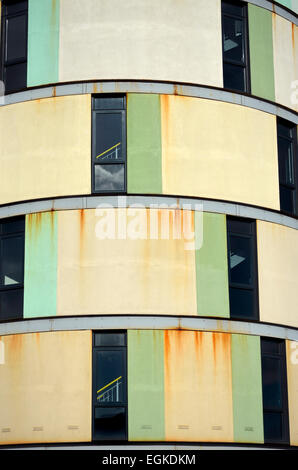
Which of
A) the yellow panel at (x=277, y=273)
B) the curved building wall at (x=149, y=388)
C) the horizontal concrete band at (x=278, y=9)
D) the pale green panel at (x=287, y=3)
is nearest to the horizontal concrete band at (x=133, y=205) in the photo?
the yellow panel at (x=277, y=273)

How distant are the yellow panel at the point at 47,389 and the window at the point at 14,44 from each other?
21.0 ft

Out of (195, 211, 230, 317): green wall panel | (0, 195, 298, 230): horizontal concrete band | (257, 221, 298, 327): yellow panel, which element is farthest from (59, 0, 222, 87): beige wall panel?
(257, 221, 298, 327): yellow panel

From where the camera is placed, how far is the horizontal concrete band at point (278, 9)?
27.3m

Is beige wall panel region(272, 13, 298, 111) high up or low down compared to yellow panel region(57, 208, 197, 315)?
up

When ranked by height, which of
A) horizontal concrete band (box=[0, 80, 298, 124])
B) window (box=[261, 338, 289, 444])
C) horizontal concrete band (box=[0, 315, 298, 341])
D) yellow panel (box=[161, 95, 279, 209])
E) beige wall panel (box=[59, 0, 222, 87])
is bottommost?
window (box=[261, 338, 289, 444])

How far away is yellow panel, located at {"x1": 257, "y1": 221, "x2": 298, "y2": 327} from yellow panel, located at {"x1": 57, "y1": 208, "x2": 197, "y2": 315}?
1848 mm

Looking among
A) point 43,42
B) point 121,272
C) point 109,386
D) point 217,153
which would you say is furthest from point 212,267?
point 43,42

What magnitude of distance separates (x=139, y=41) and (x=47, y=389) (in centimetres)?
839

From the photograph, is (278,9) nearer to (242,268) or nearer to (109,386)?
(242,268)

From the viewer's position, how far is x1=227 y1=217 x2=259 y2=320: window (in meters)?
25.0

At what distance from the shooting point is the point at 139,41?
2581cm

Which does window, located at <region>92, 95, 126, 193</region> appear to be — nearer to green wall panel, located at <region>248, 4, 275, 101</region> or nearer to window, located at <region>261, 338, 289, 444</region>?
green wall panel, located at <region>248, 4, 275, 101</region>

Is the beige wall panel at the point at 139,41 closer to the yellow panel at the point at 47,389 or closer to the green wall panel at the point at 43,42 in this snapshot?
the green wall panel at the point at 43,42

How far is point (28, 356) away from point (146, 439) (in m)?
3.20
